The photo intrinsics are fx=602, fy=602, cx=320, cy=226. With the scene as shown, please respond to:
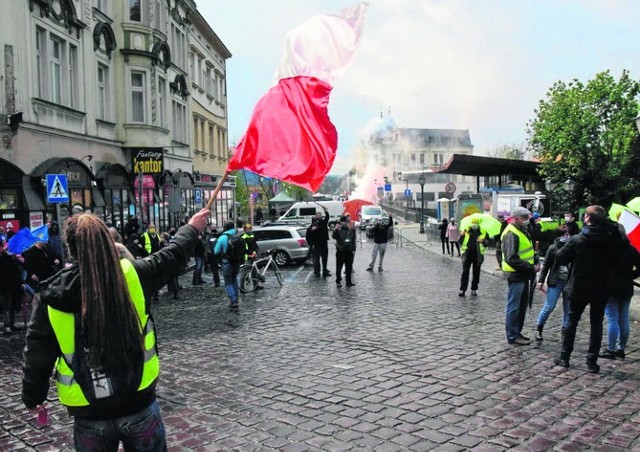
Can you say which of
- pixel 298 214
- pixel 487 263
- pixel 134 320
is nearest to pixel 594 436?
pixel 134 320

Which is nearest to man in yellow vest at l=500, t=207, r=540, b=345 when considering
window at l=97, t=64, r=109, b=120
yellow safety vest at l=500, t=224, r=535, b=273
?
yellow safety vest at l=500, t=224, r=535, b=273

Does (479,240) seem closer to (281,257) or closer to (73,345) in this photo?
(281,257)

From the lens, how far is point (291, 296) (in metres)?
13.4

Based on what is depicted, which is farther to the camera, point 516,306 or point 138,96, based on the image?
point 138,96

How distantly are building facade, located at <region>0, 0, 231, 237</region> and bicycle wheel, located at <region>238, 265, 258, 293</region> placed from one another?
12.9 feet

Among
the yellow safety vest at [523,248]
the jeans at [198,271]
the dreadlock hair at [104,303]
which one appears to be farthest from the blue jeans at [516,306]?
the jeans at [198,271]

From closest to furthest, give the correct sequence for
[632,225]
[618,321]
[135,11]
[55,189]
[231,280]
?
1. [618,321]
2. [632,225]
3. [231,280]
4. [55,189]
5. [135,11]

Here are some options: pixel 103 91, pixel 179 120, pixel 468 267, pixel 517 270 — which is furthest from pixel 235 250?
pixel 179 120

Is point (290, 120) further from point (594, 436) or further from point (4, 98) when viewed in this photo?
point (4, 98)

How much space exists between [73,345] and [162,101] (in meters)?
26.3

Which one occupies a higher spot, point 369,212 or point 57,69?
point 57,69

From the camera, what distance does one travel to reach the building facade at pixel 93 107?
15.9 m

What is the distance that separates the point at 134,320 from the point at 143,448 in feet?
1.97

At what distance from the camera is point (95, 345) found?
2588 millimetres
